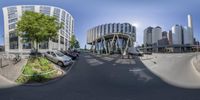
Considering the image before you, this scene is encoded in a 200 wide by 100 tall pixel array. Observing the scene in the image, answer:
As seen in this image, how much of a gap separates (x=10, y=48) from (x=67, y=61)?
47630mm

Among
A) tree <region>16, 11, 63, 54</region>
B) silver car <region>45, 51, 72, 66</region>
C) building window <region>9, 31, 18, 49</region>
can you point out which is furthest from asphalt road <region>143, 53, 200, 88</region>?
building window <region>9, 31, 18, 49</region>

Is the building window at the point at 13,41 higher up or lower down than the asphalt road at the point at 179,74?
higher up

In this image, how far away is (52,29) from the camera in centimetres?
2231

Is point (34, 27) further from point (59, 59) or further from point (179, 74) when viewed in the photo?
point (179, 74)

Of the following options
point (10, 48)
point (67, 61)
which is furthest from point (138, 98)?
point (10, 48)

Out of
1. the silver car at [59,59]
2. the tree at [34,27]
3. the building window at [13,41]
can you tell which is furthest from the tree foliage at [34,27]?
the building window at [13,41]

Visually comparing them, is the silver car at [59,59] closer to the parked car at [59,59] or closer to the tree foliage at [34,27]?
the parked car at [59,59]

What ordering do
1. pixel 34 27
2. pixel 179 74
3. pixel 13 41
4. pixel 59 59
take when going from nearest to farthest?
pixel 179 74, pixel 34 27, pixel 59 59, pixel 13 41

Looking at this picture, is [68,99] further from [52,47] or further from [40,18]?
[52,47]

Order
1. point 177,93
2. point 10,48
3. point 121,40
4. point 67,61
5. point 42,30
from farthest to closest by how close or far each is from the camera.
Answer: point 10,48, point 121,40, point 67,61, point 42,30, point 177,93

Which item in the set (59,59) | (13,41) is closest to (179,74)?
(59,59)

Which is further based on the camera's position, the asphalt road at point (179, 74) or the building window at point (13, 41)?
the building window at point (13, 41)

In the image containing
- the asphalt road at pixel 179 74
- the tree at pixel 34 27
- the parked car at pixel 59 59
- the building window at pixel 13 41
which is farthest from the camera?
the building window at pixel 13 41

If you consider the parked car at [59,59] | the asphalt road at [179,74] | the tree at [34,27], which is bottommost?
the asphalt road at [179,74]
